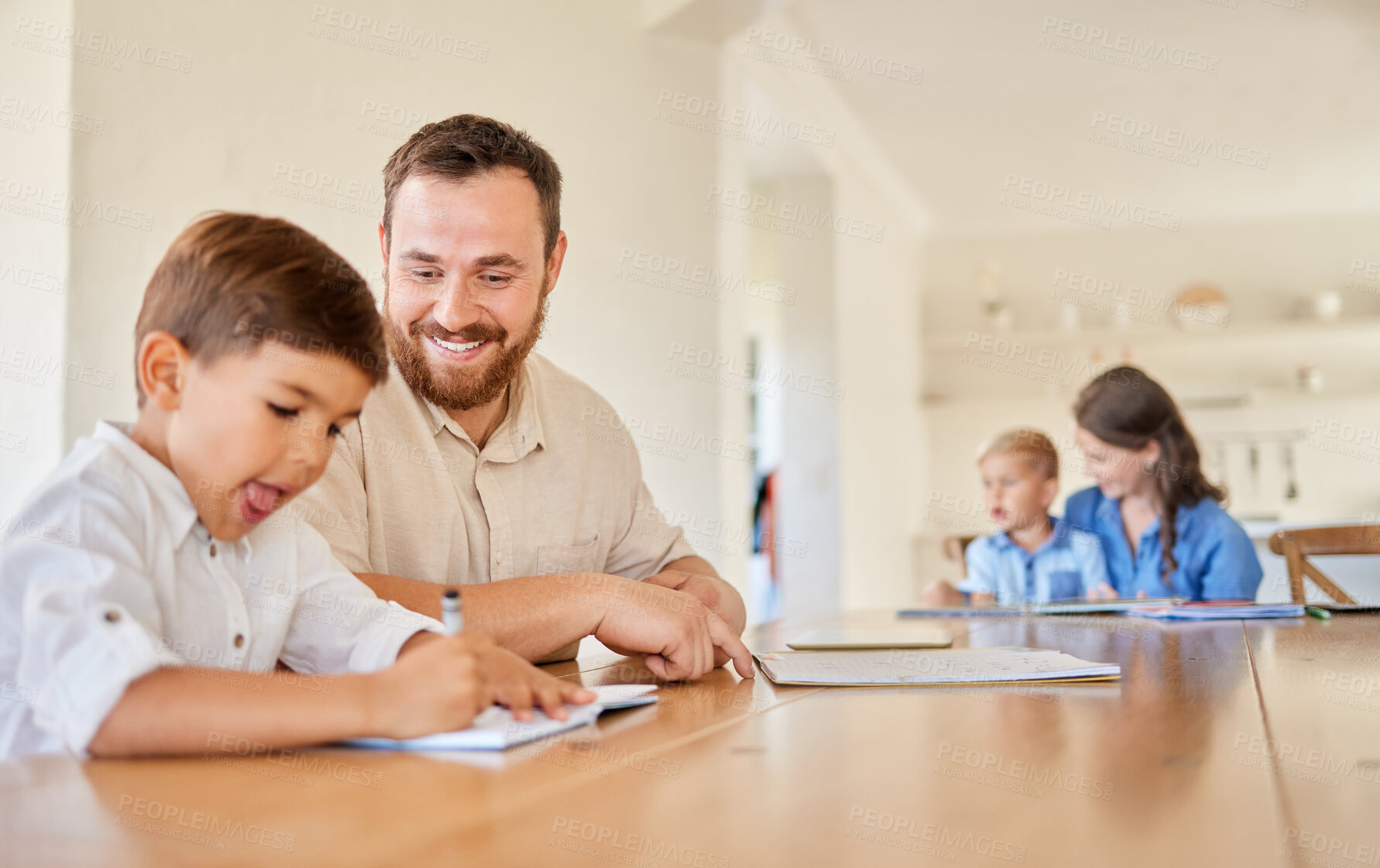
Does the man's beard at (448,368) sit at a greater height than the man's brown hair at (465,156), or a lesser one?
lesser

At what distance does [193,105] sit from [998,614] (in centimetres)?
173

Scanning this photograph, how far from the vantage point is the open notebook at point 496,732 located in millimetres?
737

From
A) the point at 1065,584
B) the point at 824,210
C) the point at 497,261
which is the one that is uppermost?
the point at 824,210

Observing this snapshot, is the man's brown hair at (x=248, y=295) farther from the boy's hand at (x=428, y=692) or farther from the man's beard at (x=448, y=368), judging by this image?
the man's beard at (x=448, y=368)

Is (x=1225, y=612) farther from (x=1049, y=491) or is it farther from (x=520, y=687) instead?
(x=520, y=687)

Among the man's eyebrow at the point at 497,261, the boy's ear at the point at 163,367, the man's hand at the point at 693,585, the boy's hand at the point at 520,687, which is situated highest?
the man's eyebrow at the point at 497,261

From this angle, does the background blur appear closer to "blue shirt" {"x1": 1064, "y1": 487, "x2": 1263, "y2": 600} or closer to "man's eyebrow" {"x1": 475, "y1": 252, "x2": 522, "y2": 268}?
"man's eyebrow" {"x1": 475, "y1": 252, "x2": 522, "y2": 268}

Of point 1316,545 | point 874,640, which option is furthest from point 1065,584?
point 874,640

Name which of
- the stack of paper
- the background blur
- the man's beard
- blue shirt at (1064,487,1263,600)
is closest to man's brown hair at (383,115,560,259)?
the man's beard

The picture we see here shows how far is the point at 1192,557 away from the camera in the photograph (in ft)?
8.50

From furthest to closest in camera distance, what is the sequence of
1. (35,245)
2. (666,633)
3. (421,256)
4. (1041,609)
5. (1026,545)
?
(1026,545) < (1041,609) < (35,245) < (421,256) < (666,633)

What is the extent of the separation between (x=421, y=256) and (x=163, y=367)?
59 cm

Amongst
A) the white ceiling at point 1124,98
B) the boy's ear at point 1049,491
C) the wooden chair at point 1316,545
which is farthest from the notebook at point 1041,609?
the white ceiling at point 1124,98

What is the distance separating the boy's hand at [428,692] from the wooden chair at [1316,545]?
2.33 metres
